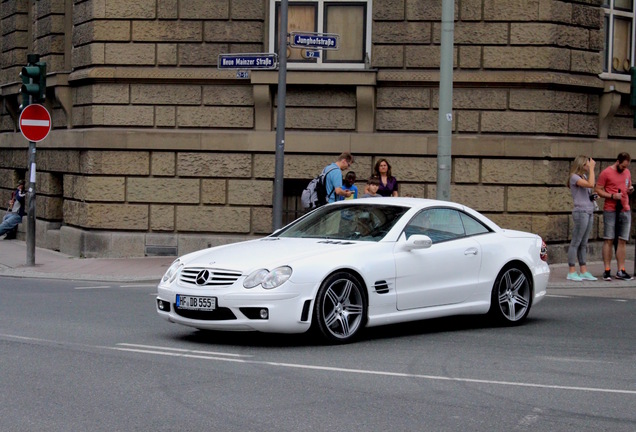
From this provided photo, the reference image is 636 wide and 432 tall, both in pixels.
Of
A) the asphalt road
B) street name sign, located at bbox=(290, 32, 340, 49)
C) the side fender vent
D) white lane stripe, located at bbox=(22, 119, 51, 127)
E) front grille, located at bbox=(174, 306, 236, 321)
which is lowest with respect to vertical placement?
the asphalt road

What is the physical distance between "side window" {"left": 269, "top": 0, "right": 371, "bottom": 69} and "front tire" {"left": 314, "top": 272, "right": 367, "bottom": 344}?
32.1 feet

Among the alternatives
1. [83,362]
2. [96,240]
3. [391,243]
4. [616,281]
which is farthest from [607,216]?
[83,362]

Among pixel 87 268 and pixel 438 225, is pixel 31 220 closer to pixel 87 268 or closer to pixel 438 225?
pixel 87 268

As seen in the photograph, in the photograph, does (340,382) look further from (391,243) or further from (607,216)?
(607,216)

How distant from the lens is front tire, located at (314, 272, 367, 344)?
9.60 m

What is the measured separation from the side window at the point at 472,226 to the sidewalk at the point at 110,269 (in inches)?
189

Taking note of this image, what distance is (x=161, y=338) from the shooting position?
33.4 feet

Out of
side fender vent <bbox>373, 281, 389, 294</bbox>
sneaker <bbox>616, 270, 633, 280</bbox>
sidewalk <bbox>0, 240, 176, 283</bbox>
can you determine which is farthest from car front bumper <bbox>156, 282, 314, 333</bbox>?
sneaker <bbox>616, 270, 633, 280</bbox>

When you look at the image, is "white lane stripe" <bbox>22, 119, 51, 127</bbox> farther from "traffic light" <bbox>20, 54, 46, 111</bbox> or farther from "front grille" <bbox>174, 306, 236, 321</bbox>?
"front grille" <bbox>174, 306, 236, 321</bbox>

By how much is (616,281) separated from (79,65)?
10.0m

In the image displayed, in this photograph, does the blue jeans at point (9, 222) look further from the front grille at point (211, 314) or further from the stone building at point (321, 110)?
the front grille at point (211, 314)

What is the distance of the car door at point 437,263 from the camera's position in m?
10.4

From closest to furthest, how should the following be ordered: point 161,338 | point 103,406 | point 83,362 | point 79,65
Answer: point 103,406, point 83,362, point 161,338, point 79,65

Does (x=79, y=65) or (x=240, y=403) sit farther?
(x=79, y=65)
